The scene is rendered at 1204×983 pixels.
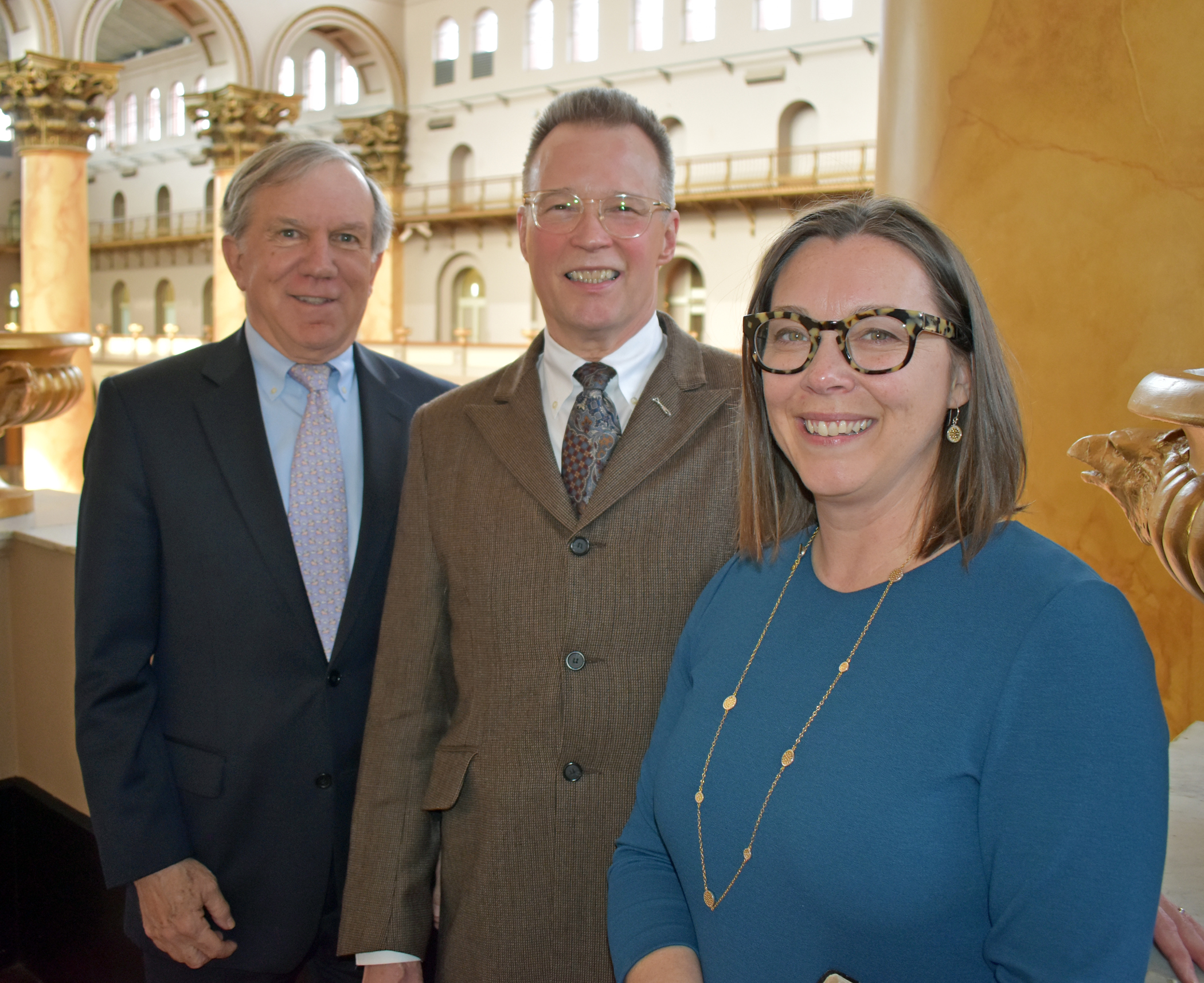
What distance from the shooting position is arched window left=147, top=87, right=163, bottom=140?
30672mm

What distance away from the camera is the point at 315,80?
83.4ft

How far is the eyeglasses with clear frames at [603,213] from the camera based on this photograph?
186cm

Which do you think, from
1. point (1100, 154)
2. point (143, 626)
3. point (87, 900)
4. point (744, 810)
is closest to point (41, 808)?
point (87, 900)

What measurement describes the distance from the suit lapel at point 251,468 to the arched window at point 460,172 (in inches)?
880

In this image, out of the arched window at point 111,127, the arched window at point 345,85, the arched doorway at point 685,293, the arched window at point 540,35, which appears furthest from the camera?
the arched window at point 111,127

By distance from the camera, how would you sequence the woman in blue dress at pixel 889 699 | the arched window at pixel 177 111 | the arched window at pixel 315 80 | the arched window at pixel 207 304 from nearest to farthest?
1. the woman in blue dress at pixel 889 699
2. the arched window at pixel 315 80
3. the arched window at pixel 207 304
4. the arched window at pixel 177 111

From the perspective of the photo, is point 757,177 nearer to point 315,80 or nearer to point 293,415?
point 315,80

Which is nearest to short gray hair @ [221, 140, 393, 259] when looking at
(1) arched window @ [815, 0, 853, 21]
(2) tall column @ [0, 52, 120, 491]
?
(2) tall column @ [0, 52, 120, 491]

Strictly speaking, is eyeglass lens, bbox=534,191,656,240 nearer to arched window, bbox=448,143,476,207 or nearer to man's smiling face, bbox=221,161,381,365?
man's smiling face, bbox=221,161,381,365

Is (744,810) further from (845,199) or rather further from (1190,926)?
(845,199)

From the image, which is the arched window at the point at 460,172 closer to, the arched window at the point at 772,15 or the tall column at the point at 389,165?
the tall column at the point at 389,165

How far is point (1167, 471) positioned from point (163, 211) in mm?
33750

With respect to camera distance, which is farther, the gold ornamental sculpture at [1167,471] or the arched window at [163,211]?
the arched window at [163,211]

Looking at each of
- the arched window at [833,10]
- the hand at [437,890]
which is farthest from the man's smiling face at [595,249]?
the arched window at [833,10]
